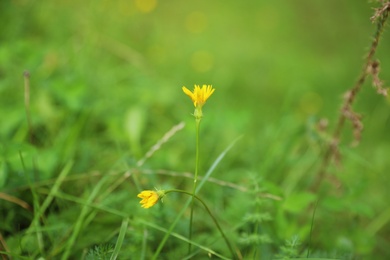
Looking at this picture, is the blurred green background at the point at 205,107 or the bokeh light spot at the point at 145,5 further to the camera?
the bokeh light spot at the point at 145,5

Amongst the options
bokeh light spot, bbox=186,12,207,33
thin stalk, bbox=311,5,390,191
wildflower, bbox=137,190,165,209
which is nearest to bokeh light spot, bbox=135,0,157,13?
bokeh light spot, bbox=186,12,207,33

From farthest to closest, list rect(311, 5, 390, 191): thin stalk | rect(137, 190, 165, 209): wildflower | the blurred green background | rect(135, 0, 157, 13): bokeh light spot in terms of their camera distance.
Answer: rect(135, 0, 157, 13): bokeh light spot
the blurred green background
rect(311, 5, 390, 191): thin stalk
rect(137, 190, 165, 209): wildflower

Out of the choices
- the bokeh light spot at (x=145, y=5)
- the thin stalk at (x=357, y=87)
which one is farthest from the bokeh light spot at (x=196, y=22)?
the thin stalk at (x=357, y=87)

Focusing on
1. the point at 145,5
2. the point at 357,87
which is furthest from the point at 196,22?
the point at 357,87

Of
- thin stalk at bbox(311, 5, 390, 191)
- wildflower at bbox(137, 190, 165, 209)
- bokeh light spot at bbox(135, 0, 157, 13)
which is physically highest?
bokeh light spot at bbox(135, 0, 157, 13)

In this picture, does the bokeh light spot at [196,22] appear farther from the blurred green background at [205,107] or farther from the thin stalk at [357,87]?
the thin stalk at [357,87]

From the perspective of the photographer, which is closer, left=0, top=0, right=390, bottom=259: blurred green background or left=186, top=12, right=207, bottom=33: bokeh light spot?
left=0, top=0, right=390, bottom=259: blurred green background

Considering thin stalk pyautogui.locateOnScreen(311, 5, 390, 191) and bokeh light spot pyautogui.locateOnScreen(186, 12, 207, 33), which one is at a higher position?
bokeh light spot pyautogui.locateOnScreen(186, 12, 207, 33)

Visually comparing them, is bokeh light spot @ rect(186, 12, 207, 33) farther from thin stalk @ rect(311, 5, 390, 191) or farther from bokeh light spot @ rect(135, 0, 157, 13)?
thin stalk @ rect(311, 5, 390, 191)
